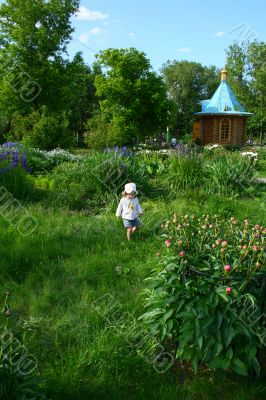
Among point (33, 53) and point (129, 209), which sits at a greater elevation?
point (33, 53)

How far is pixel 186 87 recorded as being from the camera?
1902 inches

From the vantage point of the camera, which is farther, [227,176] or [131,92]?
[131,92]

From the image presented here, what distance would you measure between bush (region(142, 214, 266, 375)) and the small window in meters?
28.4

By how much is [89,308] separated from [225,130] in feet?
93.3

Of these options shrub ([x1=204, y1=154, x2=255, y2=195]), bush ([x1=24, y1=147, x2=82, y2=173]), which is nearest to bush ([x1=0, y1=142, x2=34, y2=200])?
bush ([x1=24, y1=147, x2=82, y2=173])

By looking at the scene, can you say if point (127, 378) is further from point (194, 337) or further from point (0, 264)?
point (0, 264)

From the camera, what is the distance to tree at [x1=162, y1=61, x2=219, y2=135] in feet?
156

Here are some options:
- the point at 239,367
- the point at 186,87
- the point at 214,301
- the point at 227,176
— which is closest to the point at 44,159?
the point at 227,176

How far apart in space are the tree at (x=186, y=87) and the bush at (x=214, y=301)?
146ft

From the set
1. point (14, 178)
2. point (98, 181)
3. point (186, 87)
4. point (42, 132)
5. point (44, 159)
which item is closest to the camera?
point (14, 178)

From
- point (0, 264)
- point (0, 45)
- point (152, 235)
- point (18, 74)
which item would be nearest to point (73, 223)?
point (152, 235)

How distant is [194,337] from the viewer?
2.85 metres

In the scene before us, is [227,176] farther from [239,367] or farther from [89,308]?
[239,367]

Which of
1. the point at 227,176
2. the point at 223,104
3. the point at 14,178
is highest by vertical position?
the point at 223,104
